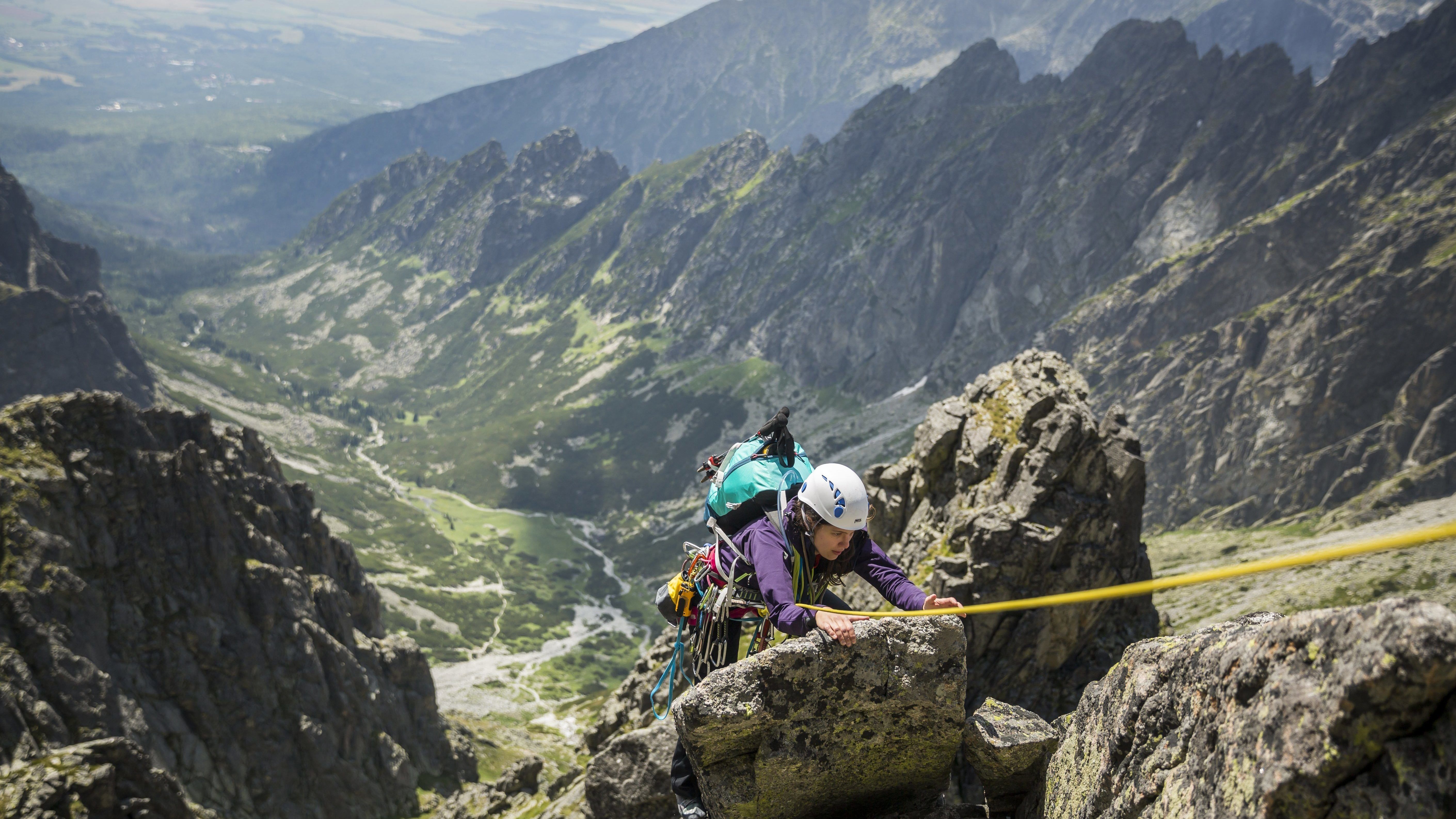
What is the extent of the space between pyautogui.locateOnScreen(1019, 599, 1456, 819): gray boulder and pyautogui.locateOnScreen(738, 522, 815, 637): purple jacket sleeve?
4.19 metres

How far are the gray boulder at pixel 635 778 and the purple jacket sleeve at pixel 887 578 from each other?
1241 cm

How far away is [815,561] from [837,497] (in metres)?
1.55

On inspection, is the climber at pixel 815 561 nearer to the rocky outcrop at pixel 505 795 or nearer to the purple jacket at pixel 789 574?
the purple jacket at pixel 789 574

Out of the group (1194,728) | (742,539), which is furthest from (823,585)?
(1194,728)

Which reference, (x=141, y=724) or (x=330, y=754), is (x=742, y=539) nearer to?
(x=141, y=724)

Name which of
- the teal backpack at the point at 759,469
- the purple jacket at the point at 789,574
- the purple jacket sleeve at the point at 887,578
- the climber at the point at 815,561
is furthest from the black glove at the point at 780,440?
the purple jacket sleeve at the point at 887,578

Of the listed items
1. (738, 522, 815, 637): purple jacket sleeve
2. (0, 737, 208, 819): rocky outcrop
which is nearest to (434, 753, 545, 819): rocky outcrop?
(0, 737, 208, 819): rocky outcrop

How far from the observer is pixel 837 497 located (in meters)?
11.9

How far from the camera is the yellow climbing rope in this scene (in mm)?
6000

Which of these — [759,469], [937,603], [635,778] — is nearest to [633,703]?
[635,778]

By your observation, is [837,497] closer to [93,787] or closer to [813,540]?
[813,540]

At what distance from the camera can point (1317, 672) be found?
6.49 meters

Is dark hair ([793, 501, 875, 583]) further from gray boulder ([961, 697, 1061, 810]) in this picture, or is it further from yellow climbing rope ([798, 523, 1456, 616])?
gray boulder ([961, 697, 1061, 810])

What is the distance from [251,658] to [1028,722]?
313ft
